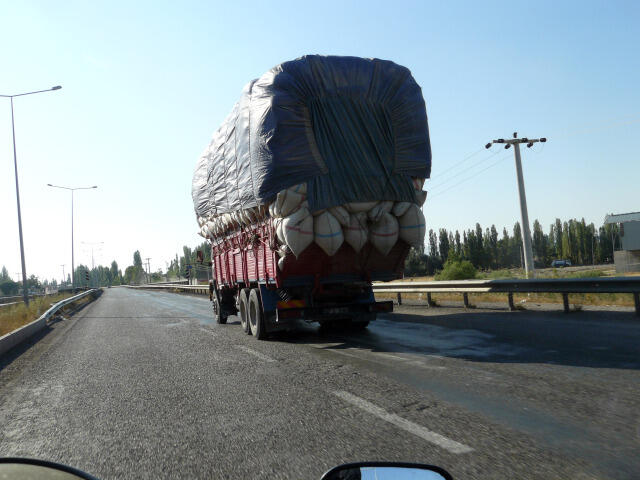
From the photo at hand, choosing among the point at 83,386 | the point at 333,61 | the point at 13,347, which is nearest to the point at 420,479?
the point at 83,386

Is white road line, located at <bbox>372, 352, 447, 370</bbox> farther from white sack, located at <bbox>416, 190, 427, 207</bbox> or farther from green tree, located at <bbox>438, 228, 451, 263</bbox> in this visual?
green tree, located at <bbox>438, 228, 451, 263</bbox>

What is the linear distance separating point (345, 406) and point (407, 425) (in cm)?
85

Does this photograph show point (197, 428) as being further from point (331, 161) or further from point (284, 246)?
point (331, 161)

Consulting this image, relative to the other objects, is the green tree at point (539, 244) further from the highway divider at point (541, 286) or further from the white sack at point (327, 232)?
the white sack at point (327, 232)

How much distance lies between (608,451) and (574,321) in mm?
7115

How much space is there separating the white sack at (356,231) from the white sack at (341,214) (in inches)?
3.9

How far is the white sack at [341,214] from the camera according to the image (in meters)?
→ 8.88

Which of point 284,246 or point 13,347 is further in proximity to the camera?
point 13,347

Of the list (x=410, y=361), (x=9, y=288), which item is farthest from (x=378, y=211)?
(x=9, y=288)

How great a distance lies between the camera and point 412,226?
31.3ft

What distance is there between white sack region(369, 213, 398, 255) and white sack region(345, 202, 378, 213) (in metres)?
0.31

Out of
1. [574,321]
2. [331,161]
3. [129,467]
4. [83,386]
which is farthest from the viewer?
[574,321]

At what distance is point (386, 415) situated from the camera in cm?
443

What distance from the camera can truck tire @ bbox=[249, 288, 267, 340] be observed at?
10361mm
